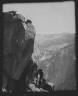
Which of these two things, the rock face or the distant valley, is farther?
the rock face

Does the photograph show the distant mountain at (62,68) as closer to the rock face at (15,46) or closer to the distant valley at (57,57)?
the distant valley at (57,57)

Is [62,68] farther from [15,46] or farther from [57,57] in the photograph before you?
[15,46]

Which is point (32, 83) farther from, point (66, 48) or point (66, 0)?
point (66, 0)

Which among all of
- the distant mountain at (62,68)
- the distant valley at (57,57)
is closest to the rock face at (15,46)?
the distant valley at (57,57)

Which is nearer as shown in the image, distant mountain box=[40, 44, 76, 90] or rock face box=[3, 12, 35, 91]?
distant mountain box=[40, 44, 76, 90]

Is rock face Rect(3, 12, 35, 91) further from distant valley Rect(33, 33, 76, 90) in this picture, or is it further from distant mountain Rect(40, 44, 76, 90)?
distant mountain Rect(40, 44, 76, 90)

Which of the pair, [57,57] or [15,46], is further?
[15,46]

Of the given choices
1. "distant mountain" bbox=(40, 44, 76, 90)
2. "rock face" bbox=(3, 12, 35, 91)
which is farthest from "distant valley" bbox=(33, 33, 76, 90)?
"rock face" bbox=(3, 12, 35, 91)

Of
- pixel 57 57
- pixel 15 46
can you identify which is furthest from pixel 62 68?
pixel 15 46

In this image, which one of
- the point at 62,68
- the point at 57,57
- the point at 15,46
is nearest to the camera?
the point at 62,68
